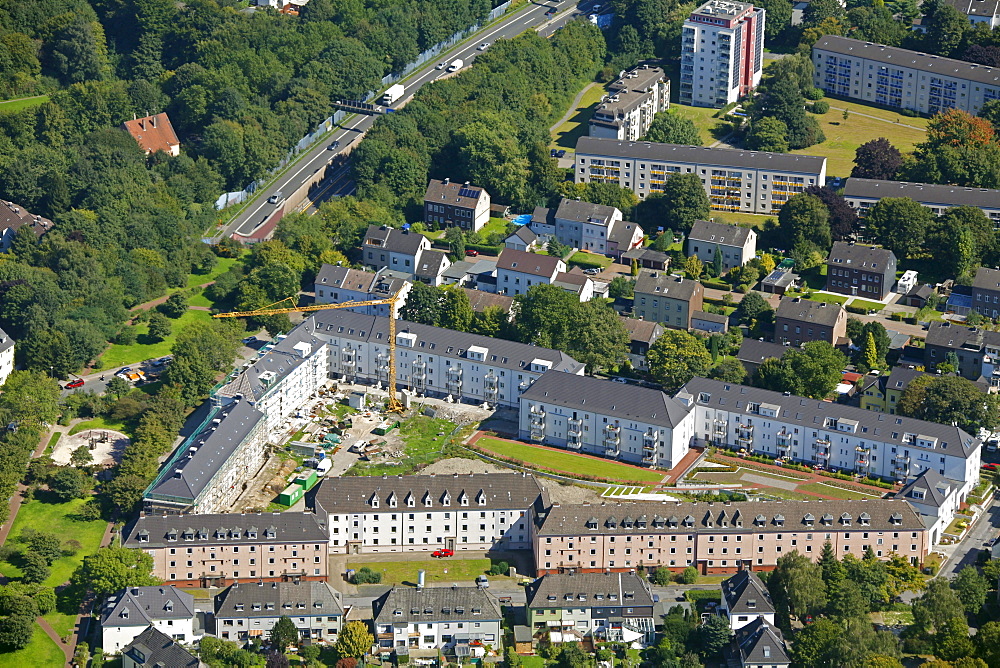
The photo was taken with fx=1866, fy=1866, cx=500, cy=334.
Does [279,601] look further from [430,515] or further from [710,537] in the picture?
[710,537]

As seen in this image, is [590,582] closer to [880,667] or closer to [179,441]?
[880,667]

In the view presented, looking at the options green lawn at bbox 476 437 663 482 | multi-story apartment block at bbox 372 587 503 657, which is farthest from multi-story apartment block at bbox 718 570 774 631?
green lawn at bbox 476 437 663 482

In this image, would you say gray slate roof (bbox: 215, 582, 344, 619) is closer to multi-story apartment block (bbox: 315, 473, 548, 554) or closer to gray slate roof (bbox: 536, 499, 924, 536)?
multi-story apartment block (bbox: 315, 473, 548, 554)

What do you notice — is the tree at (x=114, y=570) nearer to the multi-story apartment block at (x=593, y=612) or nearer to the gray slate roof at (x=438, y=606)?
the gray slate roof at (x=438, y=606)

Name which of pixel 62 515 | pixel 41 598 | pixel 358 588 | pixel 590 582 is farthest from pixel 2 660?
pixel 590 582

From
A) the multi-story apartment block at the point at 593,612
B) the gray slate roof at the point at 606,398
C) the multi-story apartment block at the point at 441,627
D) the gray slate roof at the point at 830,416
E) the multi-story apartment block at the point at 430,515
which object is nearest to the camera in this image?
the multi-story apartment block at the point at 441,627

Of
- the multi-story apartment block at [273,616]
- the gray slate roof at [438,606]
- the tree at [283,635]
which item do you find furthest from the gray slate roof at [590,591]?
the tree at [283,635]

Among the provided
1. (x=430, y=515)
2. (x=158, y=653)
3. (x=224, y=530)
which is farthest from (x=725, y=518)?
(x=158, y=653)
